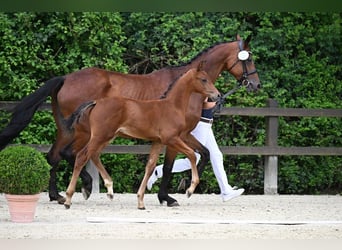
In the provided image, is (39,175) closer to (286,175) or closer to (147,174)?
(147,174)

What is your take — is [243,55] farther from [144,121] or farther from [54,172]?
[54,172]

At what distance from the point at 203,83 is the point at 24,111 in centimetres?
196

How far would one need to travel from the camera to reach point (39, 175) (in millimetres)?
5762

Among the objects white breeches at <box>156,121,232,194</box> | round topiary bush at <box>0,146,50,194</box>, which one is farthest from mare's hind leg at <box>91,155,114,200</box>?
round topiary bush at <box>0,146,50,194</box>

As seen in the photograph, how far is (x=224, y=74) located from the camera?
35.5 feet

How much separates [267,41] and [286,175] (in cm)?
219

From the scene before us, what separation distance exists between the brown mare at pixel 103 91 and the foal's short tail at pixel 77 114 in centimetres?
35

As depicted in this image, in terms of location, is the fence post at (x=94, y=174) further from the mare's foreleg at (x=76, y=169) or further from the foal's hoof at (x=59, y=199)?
the mare's foreleg at (x=76, y=169)

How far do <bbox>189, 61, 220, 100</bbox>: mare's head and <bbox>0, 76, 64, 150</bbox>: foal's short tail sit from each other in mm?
1522

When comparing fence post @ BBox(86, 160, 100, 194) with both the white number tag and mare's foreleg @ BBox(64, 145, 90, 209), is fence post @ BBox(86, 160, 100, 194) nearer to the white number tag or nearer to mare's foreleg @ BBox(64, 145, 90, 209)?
mare's foreleg @ BBox(64, 145, 90, 209)

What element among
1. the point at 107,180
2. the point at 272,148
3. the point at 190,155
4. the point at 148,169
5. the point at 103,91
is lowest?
the point at 107,180

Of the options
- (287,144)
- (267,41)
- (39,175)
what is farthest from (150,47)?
(39,175)

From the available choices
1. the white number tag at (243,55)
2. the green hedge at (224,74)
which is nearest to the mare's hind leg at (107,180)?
the white number tag at (243,55)

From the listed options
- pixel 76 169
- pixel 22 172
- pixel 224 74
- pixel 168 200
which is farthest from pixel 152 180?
pixel 224 74
